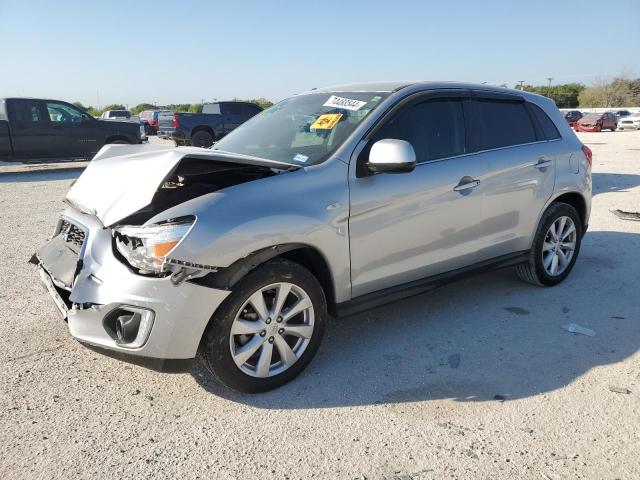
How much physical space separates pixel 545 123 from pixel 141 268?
3.75 meters

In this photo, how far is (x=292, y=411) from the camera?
2.84 meters

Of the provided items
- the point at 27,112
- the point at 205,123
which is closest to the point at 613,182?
the point at 205,123

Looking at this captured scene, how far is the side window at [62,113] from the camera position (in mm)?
13982

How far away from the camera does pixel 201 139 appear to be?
19.6 meters

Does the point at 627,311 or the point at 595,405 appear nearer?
the point at 595,405

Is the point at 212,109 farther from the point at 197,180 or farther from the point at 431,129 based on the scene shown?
the point at 197,180

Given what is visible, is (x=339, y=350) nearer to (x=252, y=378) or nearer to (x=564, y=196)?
(x=252, y=378)

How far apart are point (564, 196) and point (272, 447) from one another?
3.63m

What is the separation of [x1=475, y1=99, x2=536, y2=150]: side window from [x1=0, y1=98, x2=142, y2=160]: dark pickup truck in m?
13.2

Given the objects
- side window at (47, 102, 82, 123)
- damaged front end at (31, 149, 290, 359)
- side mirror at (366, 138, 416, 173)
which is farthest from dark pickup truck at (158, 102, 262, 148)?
side mirror at (366, 138, 416, 173)

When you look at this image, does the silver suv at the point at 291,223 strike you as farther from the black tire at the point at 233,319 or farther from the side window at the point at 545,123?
the side window at the point at 545,123

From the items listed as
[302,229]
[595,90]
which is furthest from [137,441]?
[595,90]

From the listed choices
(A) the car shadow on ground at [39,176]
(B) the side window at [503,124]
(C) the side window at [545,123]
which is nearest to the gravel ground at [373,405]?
(B) the side window at [503,124]

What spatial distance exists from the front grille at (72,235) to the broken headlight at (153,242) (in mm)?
509
